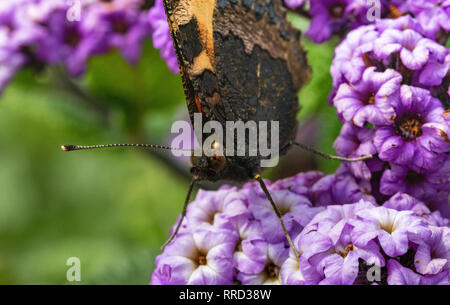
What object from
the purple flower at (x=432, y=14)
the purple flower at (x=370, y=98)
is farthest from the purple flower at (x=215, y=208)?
the purple flower at (x=432, y=14)

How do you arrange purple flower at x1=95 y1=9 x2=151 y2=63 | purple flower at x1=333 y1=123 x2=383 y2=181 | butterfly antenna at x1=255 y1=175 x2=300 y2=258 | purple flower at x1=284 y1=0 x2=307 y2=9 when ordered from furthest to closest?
purple flower at x1=95 y1=9 x2=151 y2=63, purple flower at x1=284 y1=0 x2=307 y2=9, purple flower at x1=333 y1=123 x2=383 y2=181, butterfly antenna at x1=255 y1=175 x2=300 y2=258

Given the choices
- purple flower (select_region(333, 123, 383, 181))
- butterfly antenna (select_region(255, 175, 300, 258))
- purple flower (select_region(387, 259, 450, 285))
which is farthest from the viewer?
purple flower (select_region(333, 123, 383, 181))

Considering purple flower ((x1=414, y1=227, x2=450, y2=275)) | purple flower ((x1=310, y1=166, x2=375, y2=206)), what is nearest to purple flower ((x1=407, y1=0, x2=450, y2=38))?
purple flower ((x1=310, y1=166, x2=375, y2=206))

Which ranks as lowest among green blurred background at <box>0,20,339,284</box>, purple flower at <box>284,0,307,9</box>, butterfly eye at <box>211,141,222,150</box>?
green blurred background at <box>0,20,339,284</box>

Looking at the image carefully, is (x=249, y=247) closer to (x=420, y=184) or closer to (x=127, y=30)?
(x=420, y=184)

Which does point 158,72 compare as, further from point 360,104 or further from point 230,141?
point 360,104

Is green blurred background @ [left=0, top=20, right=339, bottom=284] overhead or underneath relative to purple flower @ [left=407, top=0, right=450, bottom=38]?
Answer: underneath

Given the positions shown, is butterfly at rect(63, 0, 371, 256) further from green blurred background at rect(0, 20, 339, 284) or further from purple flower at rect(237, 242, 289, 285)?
green blurred background at rect(0, 20, 339, 284)

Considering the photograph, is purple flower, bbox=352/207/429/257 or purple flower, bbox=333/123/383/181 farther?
purple flower, bbox=333/123/383/181
